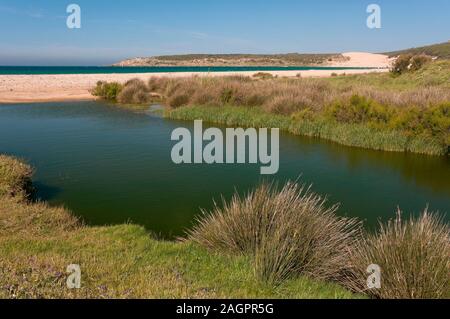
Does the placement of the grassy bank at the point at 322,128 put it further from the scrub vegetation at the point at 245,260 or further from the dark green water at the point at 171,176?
the scrub vegetation at the point at 245,260

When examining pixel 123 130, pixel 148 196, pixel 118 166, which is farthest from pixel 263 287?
A: pixel 123 130

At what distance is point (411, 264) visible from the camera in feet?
16.6

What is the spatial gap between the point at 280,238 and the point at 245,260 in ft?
1.88

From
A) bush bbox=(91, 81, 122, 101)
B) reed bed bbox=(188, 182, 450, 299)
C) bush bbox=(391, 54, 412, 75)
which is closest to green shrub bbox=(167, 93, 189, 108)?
bush bbox=(91, 81, 122, 101)

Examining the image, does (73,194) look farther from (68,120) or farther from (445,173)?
(68,120)

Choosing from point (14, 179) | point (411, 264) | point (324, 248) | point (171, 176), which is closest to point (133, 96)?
point (171, 176)

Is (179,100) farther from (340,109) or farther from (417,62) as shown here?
(417,62)

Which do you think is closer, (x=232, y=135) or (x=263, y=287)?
(x=263, y=287)

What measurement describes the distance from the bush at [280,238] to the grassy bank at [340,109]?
35.0 feet

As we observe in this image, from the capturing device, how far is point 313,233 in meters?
5.95

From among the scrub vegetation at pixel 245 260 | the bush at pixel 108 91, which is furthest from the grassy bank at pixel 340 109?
the scrub vegetation at pixel 245 260
